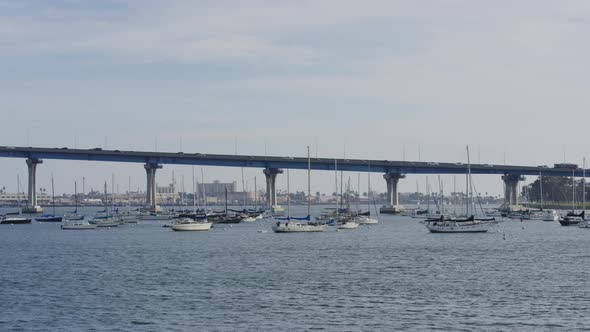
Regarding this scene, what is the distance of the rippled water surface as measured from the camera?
47.4 metres

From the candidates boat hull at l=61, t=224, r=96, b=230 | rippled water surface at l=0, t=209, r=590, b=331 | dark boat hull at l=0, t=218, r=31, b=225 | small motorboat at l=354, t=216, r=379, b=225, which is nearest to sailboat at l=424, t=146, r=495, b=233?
rippled water surface at l=0, t=209, r=590, b=331

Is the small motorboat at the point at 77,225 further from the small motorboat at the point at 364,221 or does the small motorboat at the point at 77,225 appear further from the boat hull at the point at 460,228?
the boat hull at the point at 460,228

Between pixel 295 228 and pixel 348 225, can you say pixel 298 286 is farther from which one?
pixel 348 225

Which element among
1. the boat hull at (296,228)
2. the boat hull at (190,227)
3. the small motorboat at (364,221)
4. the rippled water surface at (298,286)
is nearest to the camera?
the rippled water surface at (298,286)

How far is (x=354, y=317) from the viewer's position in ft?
158

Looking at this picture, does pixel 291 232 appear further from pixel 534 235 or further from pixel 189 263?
pixel 189 263

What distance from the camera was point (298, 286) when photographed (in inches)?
2388

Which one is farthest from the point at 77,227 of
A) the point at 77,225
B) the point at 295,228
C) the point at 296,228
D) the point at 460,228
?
the point at 460,228

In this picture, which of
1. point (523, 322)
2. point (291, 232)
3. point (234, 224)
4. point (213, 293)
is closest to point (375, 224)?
point (234, 224)

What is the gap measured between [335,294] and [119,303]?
11099 millimetres

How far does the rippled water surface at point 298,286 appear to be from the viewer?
47.4 meters

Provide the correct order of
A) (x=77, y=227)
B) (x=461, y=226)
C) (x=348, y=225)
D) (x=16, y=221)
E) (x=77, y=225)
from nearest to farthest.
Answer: (x=461, y=226), (x=348, y=225), (x=77, y=227), (x=77, y=225), (x=16, y=221)

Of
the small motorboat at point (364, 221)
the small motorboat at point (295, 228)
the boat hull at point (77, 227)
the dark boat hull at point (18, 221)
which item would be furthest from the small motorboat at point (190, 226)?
the dark boat hull at point (18, 221)

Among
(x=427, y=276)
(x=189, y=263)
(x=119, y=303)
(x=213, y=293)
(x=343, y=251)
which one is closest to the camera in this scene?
(x=119, y=303)
